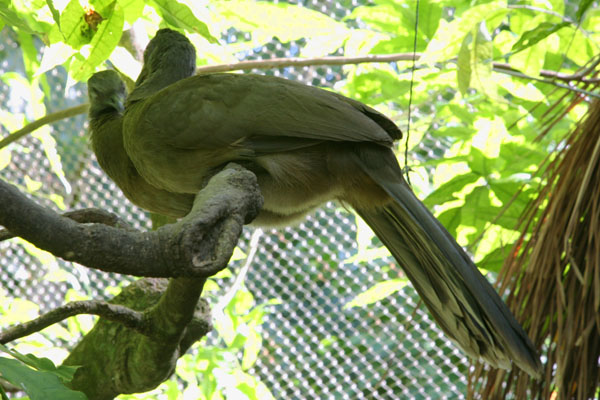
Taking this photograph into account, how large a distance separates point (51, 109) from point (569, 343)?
123 inches

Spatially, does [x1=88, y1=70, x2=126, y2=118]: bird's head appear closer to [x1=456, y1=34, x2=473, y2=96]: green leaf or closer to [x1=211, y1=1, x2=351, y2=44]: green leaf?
[x1=211, y1=1, x2=351, y2=44]: green leaf

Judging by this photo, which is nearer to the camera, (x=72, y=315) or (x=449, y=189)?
(x=72, y=315)

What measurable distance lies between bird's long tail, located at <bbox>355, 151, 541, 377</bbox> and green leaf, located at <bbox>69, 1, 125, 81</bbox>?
60 cm

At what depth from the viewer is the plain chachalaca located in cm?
139

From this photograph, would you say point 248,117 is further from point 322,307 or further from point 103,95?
point 322,307

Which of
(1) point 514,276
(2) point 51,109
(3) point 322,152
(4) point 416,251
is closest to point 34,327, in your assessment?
(3) point 322,152

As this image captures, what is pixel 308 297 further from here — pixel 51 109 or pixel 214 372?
pixel 51 109

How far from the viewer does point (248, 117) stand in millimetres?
1437

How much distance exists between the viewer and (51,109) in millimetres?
3834

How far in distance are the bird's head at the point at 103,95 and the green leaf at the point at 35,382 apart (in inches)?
33.6

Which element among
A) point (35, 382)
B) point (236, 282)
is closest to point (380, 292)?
point (236, 282)

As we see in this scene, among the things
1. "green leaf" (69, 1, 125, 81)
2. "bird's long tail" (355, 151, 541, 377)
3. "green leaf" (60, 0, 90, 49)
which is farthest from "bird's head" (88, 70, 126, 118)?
"bird's long tail" (355, 151, 541, 377)

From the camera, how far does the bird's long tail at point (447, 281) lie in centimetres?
134

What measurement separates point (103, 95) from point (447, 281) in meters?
0.94
